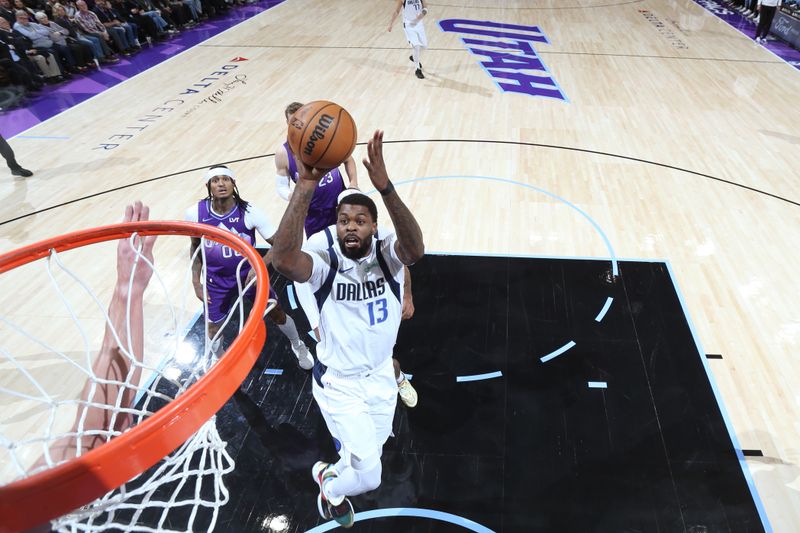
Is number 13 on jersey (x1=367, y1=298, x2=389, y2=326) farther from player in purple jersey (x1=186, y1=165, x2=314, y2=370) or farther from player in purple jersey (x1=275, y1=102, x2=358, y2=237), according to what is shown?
player in purple jersey (x1=275, y1=102, x2=358, y2=237)

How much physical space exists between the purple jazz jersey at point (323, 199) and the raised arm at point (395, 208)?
1.76 m

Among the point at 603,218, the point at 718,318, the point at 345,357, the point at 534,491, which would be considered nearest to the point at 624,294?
the point at 718,318

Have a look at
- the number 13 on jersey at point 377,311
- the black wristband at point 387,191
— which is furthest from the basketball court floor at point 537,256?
the black wristband at point 387,191

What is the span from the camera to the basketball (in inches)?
108

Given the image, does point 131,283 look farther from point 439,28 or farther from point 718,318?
point 439,28

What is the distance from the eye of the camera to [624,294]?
5098 mm

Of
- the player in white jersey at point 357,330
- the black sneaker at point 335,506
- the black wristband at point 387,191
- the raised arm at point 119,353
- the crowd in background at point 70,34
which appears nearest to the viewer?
the raised arm at point 119,353

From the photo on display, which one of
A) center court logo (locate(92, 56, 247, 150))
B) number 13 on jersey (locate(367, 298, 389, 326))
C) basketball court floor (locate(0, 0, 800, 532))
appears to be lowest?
basketball court floor (locate(0, 0, 800, 532))

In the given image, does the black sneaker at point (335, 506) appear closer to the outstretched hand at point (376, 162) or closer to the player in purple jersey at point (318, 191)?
the outstretched hand at point (376, 162)

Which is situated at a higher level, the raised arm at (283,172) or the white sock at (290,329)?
the raised arm at (283,172)

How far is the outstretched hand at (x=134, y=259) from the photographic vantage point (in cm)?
250

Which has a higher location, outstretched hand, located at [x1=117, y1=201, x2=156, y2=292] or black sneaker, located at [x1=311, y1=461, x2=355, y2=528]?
outstretched hand, located at [x1=117, y1=201, x2=156, y2=292]

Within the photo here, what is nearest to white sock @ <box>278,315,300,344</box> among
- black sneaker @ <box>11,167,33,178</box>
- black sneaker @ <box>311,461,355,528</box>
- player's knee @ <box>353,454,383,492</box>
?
black sneaker @ <box>311,461,355,528</box>

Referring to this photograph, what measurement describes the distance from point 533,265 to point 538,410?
6.02ft
